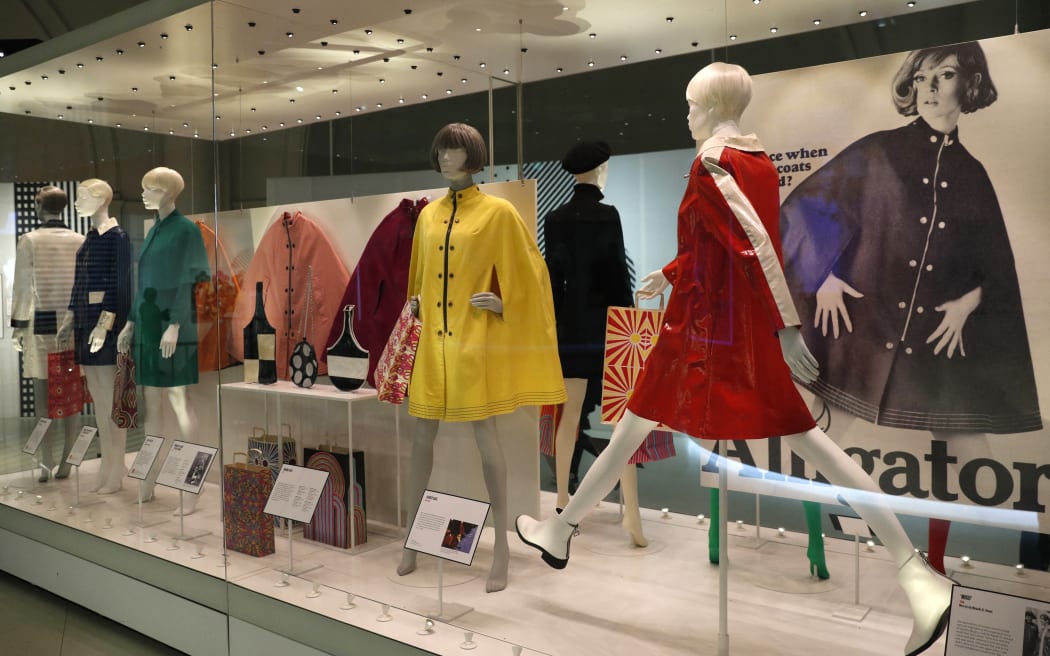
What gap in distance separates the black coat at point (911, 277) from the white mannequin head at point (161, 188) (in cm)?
274

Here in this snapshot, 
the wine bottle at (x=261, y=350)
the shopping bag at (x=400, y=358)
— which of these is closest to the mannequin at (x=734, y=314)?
the shopping bag at (x=400, y=358)

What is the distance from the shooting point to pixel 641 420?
7.64 feet

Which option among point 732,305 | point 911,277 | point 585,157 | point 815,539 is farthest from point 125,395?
point 911,277

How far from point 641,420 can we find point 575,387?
34 cm

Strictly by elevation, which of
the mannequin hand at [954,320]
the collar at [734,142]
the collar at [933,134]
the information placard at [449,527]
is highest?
the collar at [734,142]

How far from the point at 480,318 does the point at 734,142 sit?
1.02 meters

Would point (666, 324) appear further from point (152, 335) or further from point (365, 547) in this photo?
point (152, 335)

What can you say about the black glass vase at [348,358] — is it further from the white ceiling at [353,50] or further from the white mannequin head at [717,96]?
the white mannequin head at [717,96]

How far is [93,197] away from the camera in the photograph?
4273mm

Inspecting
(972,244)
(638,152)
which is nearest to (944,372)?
(972,244)

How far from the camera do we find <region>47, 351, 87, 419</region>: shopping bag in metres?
4.45

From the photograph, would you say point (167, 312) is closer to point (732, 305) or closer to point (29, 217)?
point (29, 217)

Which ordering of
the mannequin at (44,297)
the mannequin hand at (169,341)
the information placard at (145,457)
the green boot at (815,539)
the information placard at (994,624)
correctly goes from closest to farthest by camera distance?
the information placard at (994,624)
the green boot at (815,539)
the mannequin hand at (169,341)
the information placard at (145,457)
the mannequin at (44,297)

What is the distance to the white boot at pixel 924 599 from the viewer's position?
6.29 feet
